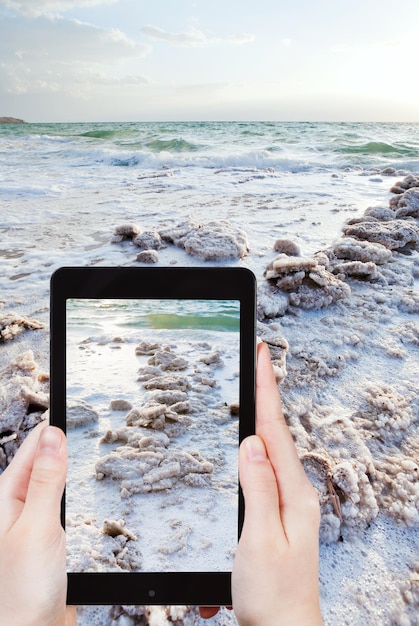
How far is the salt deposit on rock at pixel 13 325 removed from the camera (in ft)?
6.66

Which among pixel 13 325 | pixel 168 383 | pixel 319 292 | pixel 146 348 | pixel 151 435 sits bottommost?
pixel 13 325

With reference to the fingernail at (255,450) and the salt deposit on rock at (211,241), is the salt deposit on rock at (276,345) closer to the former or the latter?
the salt deposit on rock at (211,241)

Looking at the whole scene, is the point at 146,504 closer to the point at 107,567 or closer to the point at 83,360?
the point at 107,567

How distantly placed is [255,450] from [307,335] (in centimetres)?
146

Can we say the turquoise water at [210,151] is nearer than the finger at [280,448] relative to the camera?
No

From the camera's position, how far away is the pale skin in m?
0.63

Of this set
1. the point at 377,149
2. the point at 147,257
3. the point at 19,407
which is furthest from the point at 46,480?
the point at 377,149

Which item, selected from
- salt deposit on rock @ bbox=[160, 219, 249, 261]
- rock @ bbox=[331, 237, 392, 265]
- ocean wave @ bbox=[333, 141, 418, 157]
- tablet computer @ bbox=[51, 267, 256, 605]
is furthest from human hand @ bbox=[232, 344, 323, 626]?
ocean wave @ bbox=[333, 141, 418, 157]

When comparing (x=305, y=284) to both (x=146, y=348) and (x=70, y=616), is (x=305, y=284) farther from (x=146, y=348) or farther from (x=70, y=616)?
(x=70, y=616)

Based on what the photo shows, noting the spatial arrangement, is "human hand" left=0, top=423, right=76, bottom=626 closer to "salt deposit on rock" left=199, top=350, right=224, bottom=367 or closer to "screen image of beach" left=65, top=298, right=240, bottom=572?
"screen image of beach" left=65, top=298, right=240, bottom=572

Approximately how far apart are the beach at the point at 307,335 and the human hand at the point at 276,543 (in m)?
0.17

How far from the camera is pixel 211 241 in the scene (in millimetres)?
2906

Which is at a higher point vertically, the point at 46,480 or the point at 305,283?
the point at 46,480

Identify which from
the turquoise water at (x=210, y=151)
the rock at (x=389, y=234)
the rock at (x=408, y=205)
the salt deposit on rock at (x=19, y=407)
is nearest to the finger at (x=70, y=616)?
the salt deposit on rock at (x=19, y=407)
